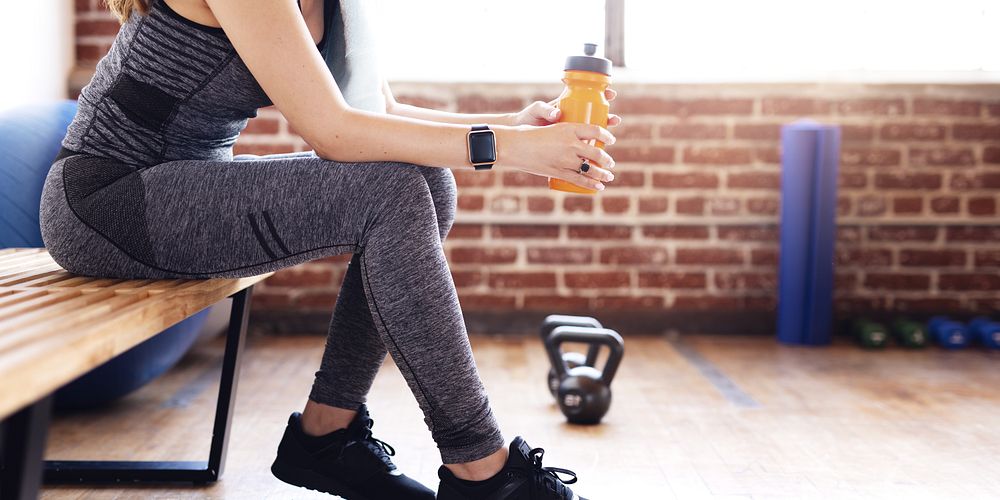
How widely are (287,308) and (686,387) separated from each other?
1427 mm

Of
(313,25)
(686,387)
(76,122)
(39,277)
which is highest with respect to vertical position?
(313,25)

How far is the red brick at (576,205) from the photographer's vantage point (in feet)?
10.1

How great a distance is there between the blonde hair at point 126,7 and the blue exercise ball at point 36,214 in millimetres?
719

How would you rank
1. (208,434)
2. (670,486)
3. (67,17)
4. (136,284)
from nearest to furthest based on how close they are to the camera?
(136,284) → (670,486) → (208,434) → (67,17)

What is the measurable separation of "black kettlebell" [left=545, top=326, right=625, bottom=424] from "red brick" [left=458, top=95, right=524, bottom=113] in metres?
1.22

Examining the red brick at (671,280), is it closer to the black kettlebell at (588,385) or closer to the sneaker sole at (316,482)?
the black kettlebell at (588,385)

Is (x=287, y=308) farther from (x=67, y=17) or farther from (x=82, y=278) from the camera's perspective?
(x=82, y=278)

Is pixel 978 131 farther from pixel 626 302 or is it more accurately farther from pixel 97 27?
pixel 97 27

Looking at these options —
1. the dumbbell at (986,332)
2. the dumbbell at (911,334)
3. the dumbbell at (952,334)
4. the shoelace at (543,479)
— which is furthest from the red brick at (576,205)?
the shoelace at (543,479)

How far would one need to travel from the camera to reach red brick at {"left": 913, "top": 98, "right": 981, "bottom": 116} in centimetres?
304

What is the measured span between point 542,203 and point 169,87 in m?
1.95

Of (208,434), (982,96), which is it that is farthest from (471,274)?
(982,96)

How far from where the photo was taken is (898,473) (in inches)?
66.5

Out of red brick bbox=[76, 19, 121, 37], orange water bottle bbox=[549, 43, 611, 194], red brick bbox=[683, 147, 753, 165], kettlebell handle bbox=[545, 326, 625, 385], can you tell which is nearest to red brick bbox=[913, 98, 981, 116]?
red brick bbox=[683, 147, 753, 165]
